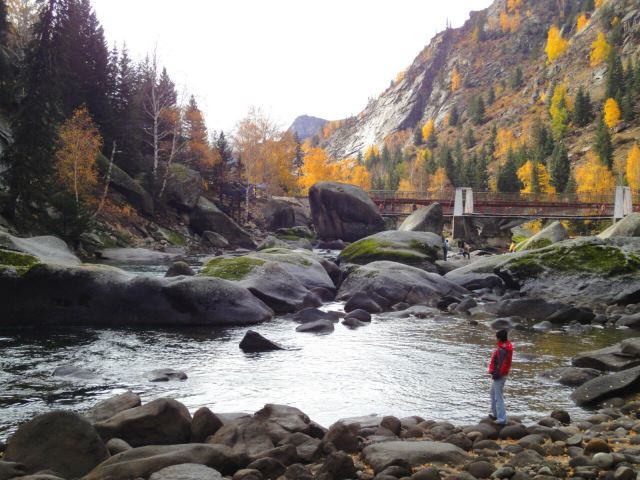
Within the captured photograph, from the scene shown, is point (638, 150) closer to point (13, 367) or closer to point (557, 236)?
point (557, 236)

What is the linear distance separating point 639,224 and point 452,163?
10512 centimetres

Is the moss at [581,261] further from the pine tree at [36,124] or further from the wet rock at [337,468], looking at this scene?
the pine tree at [36,124]

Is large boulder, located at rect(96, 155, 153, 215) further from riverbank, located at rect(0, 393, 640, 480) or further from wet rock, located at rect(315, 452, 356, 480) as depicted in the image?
wet rock, located at rect(315, 452, 356, 480)

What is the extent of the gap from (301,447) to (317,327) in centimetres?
810

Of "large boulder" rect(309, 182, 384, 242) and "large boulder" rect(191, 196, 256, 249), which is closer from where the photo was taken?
"large boulder" rect(191, 196, 256, 249)

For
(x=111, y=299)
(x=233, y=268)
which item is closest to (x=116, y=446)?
(x=111, y=299)

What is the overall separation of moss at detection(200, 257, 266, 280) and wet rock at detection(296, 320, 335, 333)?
12.3ft

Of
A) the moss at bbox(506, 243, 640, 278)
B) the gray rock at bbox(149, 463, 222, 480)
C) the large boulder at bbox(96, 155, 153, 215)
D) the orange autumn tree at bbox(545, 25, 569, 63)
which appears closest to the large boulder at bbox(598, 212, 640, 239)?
the moss at bbox(506, 243, 640, 278)

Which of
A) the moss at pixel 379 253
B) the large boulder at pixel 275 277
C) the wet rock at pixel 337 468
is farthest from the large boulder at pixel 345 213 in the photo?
the wet rock at pixel 337 468

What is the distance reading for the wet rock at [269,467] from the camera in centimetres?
563

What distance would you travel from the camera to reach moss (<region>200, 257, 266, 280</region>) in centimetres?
1778

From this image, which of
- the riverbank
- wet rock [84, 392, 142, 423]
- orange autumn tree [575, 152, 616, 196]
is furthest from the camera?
orange autumn tree [575, 152, 616, 196]

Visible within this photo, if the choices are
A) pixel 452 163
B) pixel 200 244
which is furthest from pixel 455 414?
pixel 452 163

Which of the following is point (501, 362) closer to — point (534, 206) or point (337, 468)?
point (337, 468)
